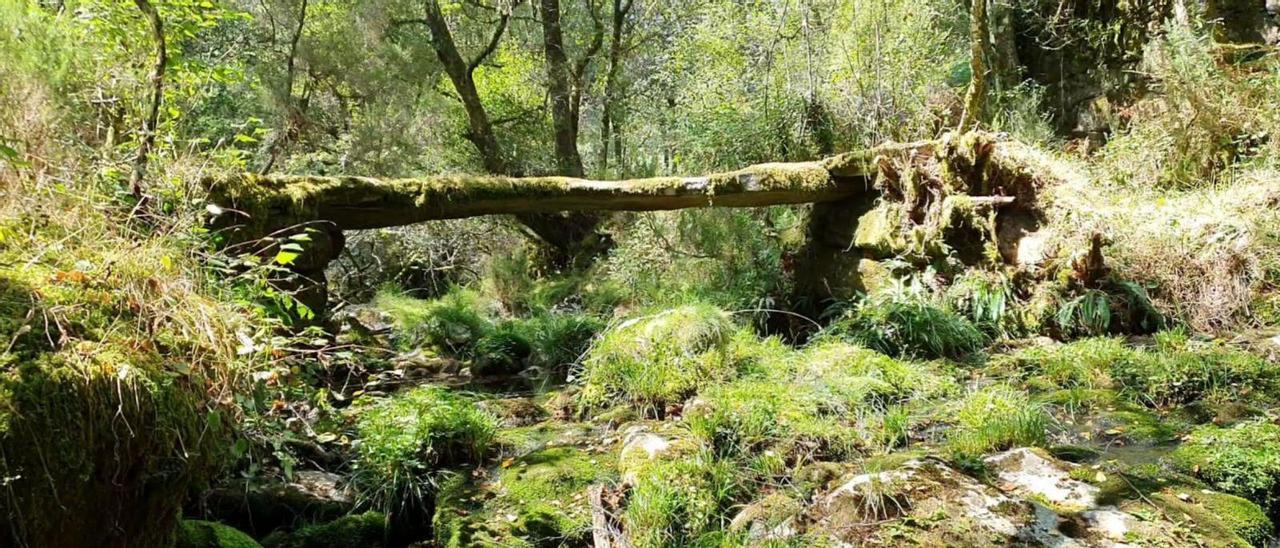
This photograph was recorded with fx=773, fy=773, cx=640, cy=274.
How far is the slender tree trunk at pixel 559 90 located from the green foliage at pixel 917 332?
6.42 metres

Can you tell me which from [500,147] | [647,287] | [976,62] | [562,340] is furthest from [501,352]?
[976,62]

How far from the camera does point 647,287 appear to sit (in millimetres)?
9047

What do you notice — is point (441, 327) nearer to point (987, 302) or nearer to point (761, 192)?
point (761, 192)

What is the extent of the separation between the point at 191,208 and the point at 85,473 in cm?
182

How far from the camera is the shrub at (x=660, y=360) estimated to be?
214 inches

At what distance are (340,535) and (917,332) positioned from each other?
4610mm

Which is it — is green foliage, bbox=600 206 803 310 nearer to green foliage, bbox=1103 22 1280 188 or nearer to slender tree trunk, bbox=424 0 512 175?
slender tree trunk, bbox=424 0 512 175

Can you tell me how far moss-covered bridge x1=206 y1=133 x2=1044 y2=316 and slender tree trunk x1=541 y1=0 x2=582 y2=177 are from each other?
4516 millimetres

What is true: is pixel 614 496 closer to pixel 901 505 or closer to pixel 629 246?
pixel 901 505

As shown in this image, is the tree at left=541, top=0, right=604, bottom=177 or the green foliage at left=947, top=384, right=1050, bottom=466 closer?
the green foliage at left=947, top=384, right=1050, bottom=466

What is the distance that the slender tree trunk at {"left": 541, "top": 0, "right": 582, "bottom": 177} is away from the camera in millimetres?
11984

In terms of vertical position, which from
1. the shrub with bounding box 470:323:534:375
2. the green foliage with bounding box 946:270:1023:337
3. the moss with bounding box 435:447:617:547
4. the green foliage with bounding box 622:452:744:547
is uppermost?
the green foliage with bounding box 946:270:1023:337

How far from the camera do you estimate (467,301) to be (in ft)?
33.6

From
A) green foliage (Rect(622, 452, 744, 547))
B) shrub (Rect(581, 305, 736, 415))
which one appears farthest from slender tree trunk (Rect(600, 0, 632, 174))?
green foliage (Rect(622, 452, 744, 547))
